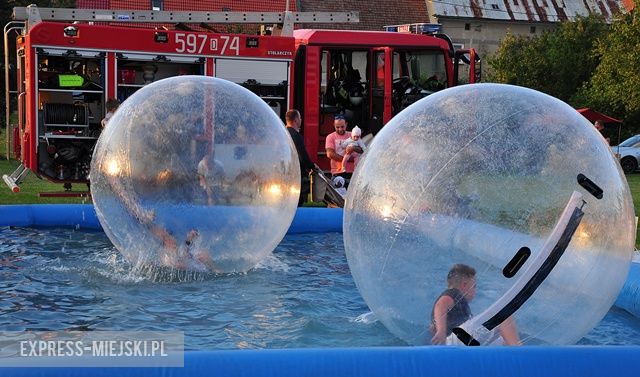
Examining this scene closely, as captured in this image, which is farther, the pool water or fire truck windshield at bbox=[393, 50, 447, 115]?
fire truck windshield at bbox=[393, 50, 447, 115]

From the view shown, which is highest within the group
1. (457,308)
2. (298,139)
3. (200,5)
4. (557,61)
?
(200,5)

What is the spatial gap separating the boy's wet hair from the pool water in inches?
36.3

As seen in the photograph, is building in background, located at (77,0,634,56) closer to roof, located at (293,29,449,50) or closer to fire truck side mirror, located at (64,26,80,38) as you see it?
roof, located at (293,29,449,50)

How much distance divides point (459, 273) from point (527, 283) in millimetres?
383

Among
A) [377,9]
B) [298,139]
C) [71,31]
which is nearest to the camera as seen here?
[298,139]

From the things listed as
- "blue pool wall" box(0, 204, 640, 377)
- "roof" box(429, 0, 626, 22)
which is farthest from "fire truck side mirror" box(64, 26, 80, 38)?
"roof" box(429, 0, 626, 22)

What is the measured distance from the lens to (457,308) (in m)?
5.37

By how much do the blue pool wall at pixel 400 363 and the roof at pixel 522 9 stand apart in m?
45.7

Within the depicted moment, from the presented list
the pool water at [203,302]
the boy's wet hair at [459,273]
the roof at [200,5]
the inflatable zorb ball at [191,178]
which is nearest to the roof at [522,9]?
the roof at [200,5]

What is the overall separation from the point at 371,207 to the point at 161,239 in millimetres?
2607

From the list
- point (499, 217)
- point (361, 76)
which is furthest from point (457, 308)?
point (361, 76)

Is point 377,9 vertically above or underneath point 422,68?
above

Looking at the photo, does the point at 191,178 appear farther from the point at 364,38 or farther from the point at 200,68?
the point at 364,38

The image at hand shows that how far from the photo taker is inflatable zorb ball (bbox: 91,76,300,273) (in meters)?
7.64
